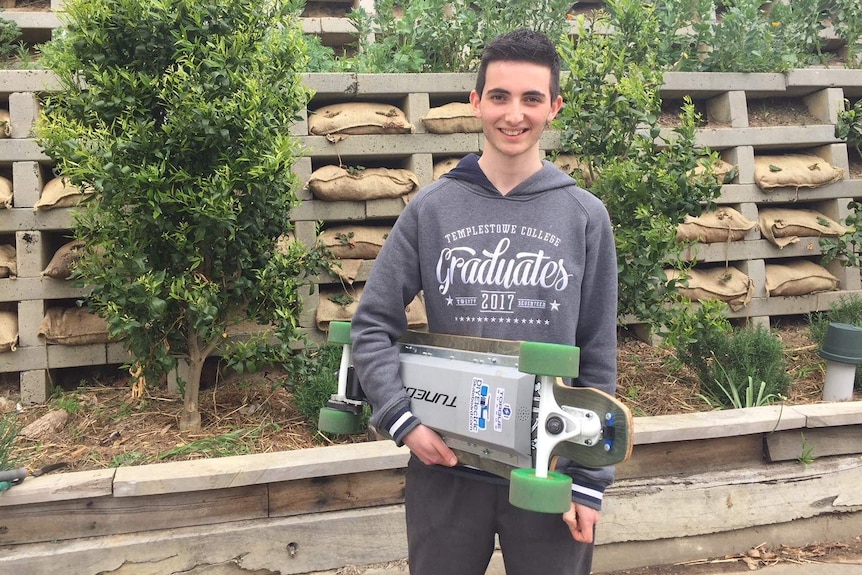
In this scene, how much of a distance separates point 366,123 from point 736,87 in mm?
2594

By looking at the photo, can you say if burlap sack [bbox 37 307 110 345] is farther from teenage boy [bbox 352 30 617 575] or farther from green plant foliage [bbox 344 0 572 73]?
teenage boy [bbox 352 30 617 575]

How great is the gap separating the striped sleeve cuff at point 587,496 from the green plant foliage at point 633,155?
7.33ft

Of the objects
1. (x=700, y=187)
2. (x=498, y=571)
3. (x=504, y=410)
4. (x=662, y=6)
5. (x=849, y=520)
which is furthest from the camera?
(x=662, y=6)

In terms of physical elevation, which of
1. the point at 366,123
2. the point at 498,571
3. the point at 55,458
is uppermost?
the point at 366,123

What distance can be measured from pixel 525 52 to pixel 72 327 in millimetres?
2993

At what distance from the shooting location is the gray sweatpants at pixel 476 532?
1.48 m

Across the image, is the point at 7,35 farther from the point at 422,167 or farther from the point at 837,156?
the point at 837,156

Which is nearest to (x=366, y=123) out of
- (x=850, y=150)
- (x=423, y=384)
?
(x=423, y=384)

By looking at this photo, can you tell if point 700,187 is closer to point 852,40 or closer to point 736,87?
point 736,87

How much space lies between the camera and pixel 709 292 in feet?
13.8

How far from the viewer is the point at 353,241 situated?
3.76 meters

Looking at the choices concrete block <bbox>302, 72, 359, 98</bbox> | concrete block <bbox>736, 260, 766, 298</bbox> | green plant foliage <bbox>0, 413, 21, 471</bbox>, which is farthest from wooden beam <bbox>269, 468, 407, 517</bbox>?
concrete block <bbox>736, 260, 766, 298</bbox>

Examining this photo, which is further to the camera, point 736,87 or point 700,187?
point 736,87

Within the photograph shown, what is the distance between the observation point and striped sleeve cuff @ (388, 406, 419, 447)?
1.46m
